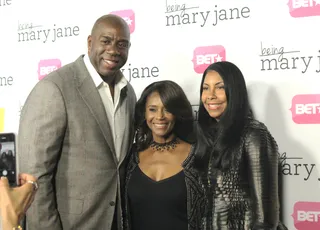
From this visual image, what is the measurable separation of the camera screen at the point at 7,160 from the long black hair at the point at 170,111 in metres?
0.97

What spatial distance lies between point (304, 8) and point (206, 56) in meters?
0.57

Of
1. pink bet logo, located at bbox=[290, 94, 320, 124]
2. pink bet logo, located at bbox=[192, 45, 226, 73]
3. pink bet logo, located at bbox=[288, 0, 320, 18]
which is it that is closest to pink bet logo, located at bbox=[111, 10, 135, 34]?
pink bet logo, located at bbox=[192, 45, 226, 73]

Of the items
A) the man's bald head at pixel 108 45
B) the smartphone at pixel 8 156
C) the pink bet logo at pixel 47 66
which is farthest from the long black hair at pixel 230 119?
the smartphone at pixel 8 156

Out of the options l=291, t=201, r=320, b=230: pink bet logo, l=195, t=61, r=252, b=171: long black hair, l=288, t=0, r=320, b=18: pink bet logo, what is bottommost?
l=291, t=201, r=320, b=230: pink bet logo

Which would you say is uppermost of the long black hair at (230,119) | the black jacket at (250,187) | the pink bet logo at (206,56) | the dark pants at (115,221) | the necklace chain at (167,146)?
the pink bet logo at (206,56)

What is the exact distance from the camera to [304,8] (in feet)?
7.10

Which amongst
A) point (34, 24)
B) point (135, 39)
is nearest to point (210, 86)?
point (135, 39)

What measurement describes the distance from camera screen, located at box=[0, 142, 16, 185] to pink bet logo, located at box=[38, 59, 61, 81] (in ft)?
1.75

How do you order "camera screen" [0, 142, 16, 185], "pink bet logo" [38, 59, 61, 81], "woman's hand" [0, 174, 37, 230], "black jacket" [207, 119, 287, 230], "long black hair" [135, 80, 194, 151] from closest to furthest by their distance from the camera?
"woman's hand" [0, 174, 37, 230], "black jacket" [207, 119, 287, 230], "long black hair" [135, 80, 194, 151], "camera screen" [0, 142, 16, 185], "pink bet logo" [38, 59, 61, 81]

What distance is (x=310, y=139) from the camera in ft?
7.04

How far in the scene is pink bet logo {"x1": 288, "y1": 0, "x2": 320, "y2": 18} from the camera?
2.14 m

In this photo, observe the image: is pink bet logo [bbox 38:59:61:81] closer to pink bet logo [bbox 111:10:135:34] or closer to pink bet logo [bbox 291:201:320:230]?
pink bet logo [bbox 111:10:135:34]

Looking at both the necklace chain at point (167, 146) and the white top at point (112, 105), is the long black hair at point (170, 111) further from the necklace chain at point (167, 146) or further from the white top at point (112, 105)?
the white top at point (112, 105)

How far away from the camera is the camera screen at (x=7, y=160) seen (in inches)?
106
